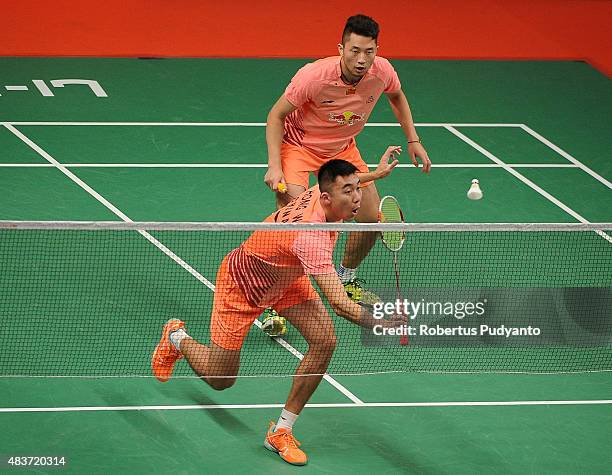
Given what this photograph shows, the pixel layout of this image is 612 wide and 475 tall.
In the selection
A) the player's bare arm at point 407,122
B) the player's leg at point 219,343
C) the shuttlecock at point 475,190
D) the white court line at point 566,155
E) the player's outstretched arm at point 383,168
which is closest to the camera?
the player's leg at point 219,343

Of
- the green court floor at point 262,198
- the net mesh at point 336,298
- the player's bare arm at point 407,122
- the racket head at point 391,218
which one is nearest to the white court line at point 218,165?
the green court floor at point 262,198

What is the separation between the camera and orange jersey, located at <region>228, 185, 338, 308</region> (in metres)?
6.66

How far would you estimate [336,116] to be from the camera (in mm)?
8328

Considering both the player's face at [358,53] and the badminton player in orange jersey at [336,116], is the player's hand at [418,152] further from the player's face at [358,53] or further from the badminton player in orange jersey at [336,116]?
the player's face at [358,53]

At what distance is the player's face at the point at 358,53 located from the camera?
7.78 metres

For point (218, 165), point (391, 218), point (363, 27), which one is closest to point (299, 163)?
point (391, 218)

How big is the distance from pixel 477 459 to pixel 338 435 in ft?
2.85

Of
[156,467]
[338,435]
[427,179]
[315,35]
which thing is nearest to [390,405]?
[338,435]

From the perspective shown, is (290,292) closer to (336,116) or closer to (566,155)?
(336,116)

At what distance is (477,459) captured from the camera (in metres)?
7.17

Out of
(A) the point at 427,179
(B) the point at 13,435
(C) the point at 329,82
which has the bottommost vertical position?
(B) the point at 13,435

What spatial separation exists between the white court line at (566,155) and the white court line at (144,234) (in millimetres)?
4322

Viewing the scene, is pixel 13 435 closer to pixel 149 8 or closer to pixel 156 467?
pixel 156 467

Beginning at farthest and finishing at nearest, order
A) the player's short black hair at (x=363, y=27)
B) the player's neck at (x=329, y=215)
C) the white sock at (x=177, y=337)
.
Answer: the player's short black hair at (x=363, y=27), the white sock at (x=177, y=337), the player's neck at (x=329, y=215)
